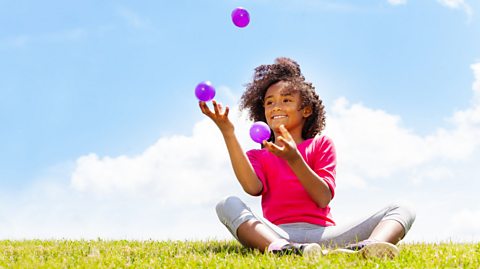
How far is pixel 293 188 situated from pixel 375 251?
1.11 m

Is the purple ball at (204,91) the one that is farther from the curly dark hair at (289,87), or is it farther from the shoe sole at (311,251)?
the shoe sole at (311,251)

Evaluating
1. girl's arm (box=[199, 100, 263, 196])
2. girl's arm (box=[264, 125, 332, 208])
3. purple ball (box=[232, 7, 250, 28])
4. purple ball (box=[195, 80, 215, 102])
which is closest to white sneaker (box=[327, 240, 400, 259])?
girl's arm (box=[264, 125, 332, 208])

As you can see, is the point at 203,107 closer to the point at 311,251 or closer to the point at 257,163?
the point at 257,163

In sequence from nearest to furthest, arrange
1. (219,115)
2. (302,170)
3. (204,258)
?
(204,258) → (302,170) → (219,115)

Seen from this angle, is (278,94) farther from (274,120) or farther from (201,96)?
(201,96)

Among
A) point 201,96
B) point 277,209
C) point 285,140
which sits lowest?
point 277,209

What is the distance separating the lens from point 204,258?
4.55 meters

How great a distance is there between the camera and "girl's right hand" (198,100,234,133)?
16.3ft

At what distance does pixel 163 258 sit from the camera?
4.80 meters

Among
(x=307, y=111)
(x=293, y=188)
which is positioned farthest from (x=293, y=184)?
(x=307, y=111)

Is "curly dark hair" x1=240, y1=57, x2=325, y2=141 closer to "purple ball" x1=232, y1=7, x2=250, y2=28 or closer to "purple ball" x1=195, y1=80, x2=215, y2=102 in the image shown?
"purple ball" x1=232, y1=7, x2=250, y2=28

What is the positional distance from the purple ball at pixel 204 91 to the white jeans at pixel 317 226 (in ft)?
3.02

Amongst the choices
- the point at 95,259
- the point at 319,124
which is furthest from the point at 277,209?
the point at 95,259

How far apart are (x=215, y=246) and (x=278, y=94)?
1614 millimetres
